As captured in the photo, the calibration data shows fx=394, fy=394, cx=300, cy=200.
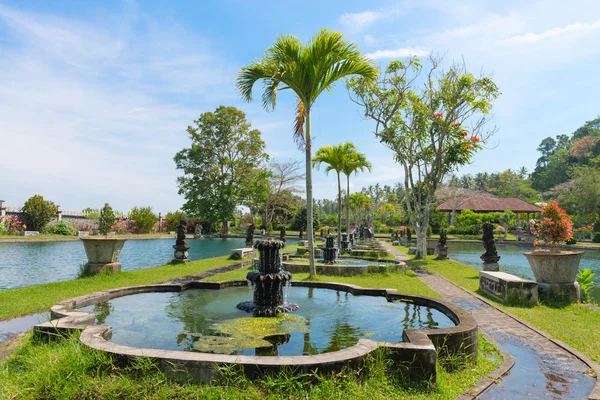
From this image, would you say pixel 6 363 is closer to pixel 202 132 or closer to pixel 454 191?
pixel 202 132

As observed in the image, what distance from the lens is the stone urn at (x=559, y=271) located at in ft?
27.5

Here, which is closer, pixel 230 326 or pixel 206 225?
pixel 230 326

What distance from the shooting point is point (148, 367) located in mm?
3635

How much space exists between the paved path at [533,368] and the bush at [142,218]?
131ft

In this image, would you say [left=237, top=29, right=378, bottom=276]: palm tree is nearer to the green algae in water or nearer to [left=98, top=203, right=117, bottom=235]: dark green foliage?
the green algae in water

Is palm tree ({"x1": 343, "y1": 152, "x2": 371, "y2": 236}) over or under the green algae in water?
over

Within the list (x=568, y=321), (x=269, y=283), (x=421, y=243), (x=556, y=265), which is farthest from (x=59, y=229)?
(x=568, y=321)

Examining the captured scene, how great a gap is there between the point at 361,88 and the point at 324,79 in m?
8.93

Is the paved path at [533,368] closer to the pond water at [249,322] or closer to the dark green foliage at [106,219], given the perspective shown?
the pond water at [249,322]

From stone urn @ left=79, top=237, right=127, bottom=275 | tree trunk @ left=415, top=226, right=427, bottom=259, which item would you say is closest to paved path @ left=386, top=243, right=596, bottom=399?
stone urn @ left=79, top=237, right=127, bottom=275

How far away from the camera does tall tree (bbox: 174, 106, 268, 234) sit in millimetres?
44125

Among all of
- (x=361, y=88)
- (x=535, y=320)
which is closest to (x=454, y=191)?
(x=361, y=88)

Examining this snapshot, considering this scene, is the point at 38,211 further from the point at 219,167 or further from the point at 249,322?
the point at 249,322

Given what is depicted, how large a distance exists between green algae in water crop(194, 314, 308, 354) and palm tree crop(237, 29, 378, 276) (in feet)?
16.2
